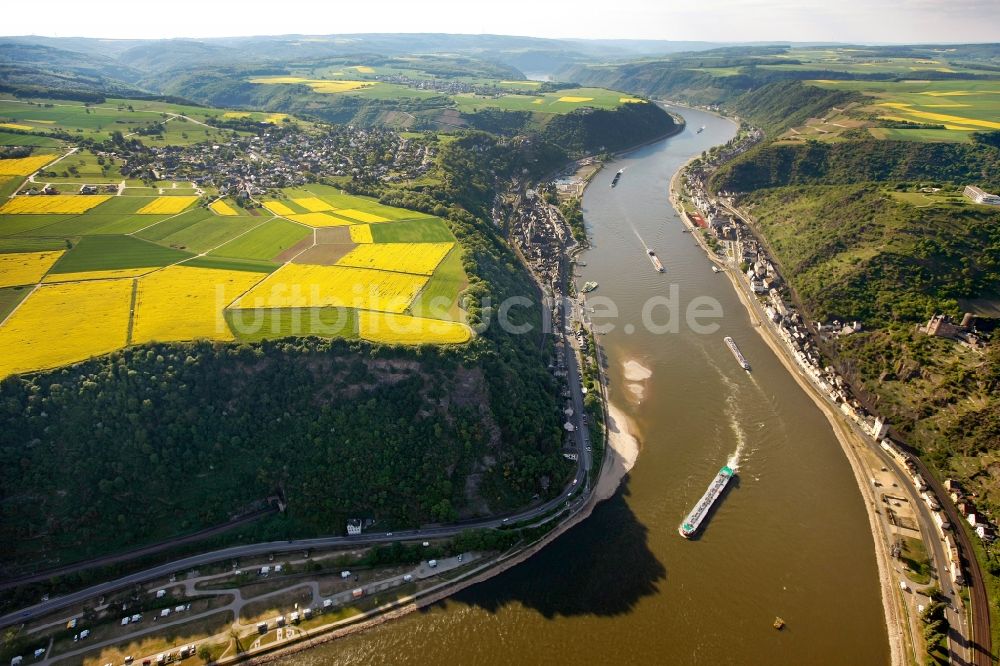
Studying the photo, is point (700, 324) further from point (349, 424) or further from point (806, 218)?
point (349, 424)

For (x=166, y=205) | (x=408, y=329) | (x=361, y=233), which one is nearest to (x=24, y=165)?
(x=166, y=205)

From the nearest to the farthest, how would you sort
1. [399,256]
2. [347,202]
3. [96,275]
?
1. [96,275]
2. [399,256]
3. [347,202]

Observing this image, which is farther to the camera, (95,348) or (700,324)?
(700,324)

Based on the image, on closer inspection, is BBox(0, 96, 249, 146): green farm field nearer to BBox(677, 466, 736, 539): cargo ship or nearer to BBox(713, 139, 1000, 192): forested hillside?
BBox(713, 139, 1000, 192): forested hillside

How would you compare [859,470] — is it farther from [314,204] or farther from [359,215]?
[314,204]

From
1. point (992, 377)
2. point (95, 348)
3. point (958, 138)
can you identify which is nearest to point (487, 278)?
point (95, 348)

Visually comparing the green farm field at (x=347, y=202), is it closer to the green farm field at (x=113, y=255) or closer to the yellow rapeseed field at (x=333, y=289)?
the yellow rapeseed field at (x=333, y=289)
